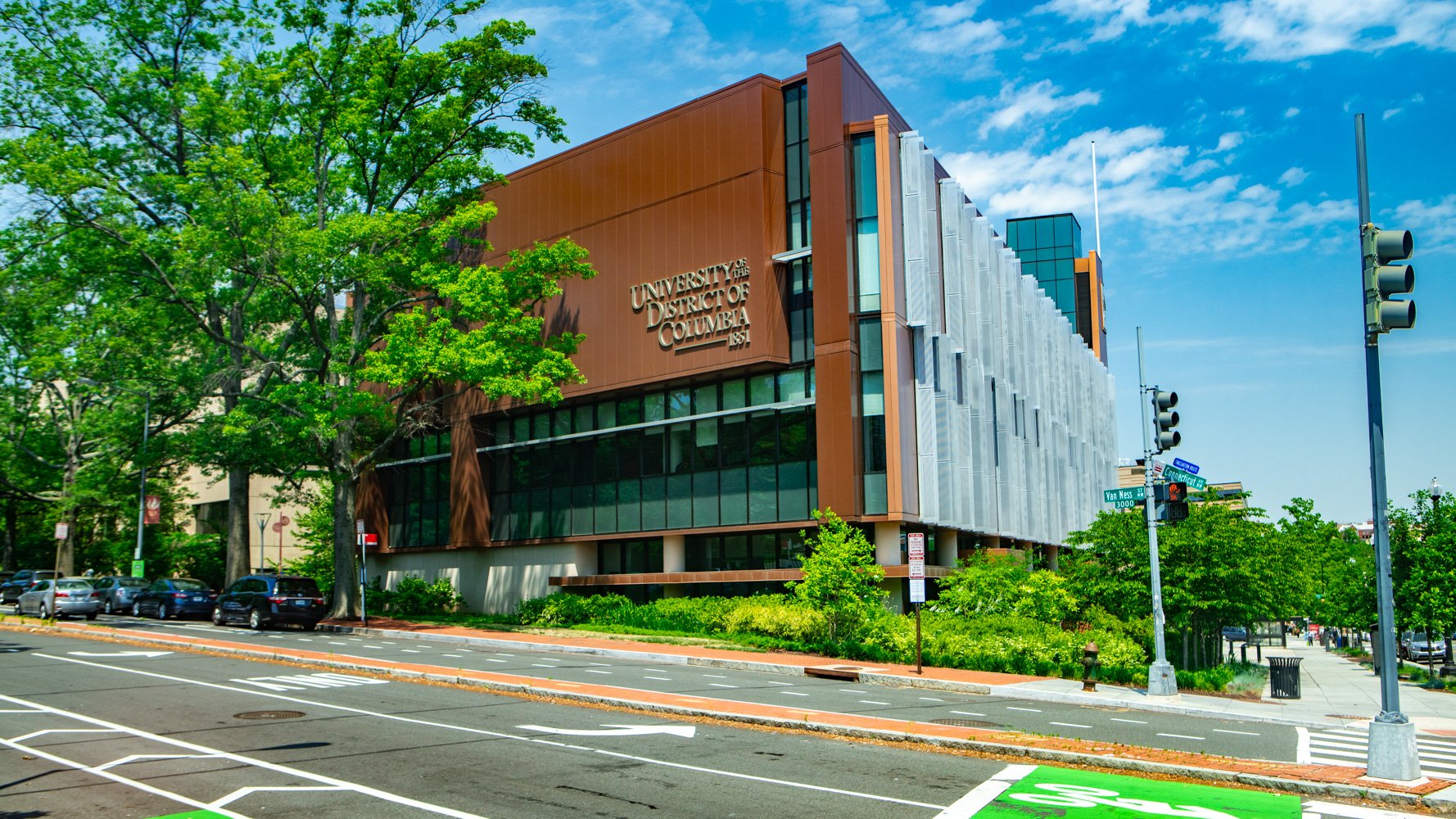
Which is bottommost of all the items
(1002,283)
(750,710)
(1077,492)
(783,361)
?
(750,710)

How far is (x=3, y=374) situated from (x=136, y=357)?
676 inches

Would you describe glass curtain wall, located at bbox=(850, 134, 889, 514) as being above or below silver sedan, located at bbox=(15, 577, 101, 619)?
above

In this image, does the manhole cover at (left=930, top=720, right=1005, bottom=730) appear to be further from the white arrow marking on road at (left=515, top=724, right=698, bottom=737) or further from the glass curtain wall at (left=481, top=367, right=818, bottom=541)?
the glass curtain wall at (left=481, top=367, right=818, bottom=541)

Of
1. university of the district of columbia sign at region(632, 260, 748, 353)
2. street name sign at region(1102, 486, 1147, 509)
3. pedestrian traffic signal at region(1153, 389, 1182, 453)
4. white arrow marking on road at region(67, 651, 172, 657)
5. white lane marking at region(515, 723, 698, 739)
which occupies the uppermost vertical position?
university of the district of columbia sign at region(632, 260, 748, 353)

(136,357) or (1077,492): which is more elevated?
(136,357)

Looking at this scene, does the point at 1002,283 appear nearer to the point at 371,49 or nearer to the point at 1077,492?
the point at 1077,492

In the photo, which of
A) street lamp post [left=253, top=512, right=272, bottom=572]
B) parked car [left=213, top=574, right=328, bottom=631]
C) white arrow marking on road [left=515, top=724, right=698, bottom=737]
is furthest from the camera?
street lamp post [left=253, top=512, right=272, bottom=572]

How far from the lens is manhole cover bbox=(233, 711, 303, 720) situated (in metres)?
15.9

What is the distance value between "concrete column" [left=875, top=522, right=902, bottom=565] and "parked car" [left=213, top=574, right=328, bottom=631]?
1819 cm

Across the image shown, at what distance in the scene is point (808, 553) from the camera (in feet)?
109

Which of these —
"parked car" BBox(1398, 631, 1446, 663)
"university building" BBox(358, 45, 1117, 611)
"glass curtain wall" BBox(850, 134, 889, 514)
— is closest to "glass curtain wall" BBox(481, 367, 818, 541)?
"university building" BBox(358, 45, 1117, 611)

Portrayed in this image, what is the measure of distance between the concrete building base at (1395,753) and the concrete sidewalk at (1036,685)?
692cm

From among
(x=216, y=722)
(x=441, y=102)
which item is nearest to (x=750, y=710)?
(x=216, y=722)

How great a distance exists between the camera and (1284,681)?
24.6 metres
